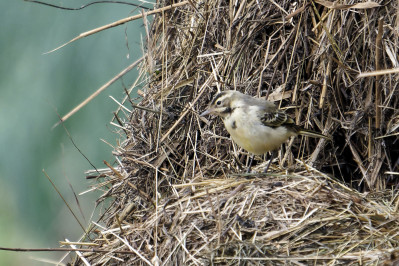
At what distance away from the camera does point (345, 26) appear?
513 centimetres

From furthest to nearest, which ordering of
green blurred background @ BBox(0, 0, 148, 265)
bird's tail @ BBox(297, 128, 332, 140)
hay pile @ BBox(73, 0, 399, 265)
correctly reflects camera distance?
green blurred background @ BBox(0, 0, 148, 265) → bird's tail @ BBox(297, 128, 332, 140) → hay pile @ BBox(73, 0, 399, 265)

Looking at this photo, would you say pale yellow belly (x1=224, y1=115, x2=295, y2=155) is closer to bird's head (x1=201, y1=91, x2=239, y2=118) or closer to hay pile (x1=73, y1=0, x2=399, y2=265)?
bird's head (x1=201, y1=91, x2=239, y2=118)

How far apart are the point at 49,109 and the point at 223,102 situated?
237 cm

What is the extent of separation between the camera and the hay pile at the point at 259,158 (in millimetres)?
4230

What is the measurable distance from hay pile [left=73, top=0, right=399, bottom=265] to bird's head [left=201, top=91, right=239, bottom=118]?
317 mm

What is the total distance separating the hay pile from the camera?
4230mm

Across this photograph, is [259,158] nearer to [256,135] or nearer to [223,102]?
[256,135]

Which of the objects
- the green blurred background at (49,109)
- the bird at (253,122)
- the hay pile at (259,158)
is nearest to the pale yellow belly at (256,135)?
the bird at (253,122)

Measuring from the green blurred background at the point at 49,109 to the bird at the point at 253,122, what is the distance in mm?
1742

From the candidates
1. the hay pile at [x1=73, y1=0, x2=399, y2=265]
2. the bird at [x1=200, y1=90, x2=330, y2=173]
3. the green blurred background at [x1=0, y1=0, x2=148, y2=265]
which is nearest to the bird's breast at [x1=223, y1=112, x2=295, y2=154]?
the bird at [x1=200, y1=90, x2=330, y2=173]

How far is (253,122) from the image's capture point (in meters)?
5.20

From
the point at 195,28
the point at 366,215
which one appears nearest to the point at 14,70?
the point at 195,28

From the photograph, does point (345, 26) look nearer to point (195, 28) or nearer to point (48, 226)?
point (195, 28)

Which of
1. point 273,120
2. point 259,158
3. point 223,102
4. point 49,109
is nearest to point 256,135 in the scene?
point 273,120
